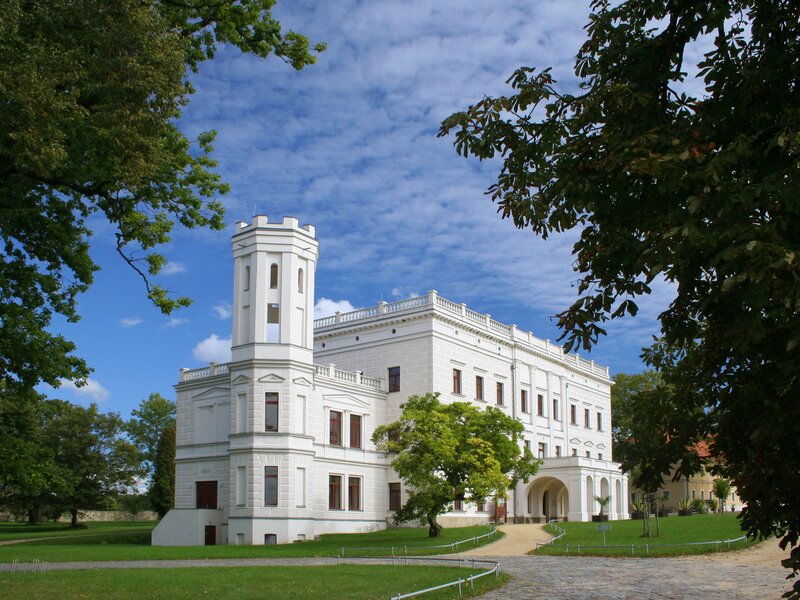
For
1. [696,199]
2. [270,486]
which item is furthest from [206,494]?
[696,199]

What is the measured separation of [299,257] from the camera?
129 ft

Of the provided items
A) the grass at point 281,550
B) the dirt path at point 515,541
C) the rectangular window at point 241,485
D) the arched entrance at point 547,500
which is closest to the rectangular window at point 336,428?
the grass at point 281,550

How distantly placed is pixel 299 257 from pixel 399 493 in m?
14.0

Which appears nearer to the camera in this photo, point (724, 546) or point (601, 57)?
point (601, 57)

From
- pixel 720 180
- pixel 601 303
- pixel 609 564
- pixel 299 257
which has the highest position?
pixel 299 257

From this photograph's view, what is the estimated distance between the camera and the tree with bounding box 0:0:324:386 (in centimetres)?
1172

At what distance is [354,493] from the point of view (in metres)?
41.8

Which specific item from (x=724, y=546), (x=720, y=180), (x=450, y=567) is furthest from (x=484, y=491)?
(x=720, y=180)

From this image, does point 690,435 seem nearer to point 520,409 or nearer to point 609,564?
point 609,564

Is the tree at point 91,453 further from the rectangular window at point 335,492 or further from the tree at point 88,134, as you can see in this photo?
the tree at point 88,134

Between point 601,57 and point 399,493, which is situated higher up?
point 601,57

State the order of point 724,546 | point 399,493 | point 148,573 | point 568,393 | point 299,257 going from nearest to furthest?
point 148,573 → point 724,546 → point 299,257 → point 399,493 → point 568,393

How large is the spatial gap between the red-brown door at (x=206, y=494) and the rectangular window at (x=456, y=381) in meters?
13.8

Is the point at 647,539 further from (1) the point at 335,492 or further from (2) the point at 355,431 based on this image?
(2) the point at 355,431
